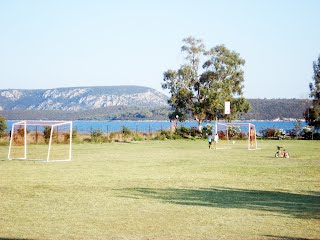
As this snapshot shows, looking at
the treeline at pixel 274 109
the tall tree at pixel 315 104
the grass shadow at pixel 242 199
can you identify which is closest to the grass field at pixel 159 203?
the grass shadow at pixel 242 199

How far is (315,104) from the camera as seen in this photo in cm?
6650

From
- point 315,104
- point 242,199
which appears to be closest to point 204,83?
point 315,104

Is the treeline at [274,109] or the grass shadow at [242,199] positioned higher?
the treeline at [274,109]

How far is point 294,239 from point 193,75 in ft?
216

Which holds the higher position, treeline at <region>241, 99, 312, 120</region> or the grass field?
treeline at <region>241, 99, 312, 120</region>

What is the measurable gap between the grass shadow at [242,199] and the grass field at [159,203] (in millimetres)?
22

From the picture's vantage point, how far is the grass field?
9.50 metres

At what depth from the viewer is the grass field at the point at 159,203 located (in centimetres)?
950

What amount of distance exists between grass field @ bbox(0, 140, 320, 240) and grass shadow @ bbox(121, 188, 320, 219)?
0.02 metres

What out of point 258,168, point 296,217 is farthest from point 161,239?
point 258,168

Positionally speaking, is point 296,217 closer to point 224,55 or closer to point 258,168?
point 258,168

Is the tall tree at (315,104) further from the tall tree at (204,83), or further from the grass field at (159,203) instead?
the grass field at (159,203)

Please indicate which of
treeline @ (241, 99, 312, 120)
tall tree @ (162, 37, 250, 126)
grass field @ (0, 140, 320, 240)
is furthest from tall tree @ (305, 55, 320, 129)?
treeline @ (241, 99, 312, 120)

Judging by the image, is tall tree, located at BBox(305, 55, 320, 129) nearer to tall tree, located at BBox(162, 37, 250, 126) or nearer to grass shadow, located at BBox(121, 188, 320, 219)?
tall tree, located at BBox(162, 37, 250, 126)
